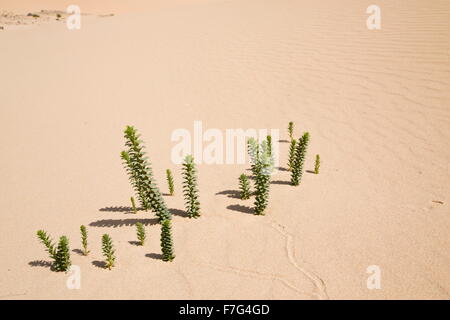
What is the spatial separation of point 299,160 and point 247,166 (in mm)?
1110

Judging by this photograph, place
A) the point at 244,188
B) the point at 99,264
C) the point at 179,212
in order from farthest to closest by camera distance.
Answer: the point at 244,188 < the point at 179,212 < the point at 99,264

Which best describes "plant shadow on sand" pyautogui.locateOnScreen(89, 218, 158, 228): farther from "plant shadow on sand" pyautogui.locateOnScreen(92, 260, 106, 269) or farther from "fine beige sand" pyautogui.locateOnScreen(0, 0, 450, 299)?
"plant shadow on sand" pyautogui.locateOnScreen(92, 260, 106, 269)

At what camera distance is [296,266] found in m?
3.26

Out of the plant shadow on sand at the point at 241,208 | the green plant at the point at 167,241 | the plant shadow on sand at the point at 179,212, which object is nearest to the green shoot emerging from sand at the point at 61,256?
the green plant at the point at 167,241

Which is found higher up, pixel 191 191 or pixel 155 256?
pixel 191 191

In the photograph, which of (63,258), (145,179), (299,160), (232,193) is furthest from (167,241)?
(299,160)

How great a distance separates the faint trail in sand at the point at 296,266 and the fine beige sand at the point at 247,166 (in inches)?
0.6

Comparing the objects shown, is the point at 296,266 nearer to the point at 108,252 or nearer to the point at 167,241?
the point at 167,241

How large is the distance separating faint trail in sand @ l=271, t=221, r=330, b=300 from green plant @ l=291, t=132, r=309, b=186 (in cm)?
97

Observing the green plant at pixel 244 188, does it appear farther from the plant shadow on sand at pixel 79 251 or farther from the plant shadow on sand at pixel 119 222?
the plant shadow on sand at pixel 79 251

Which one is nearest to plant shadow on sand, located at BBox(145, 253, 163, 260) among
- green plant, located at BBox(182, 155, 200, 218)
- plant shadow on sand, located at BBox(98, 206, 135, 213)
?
green plant, located at BBox(182, 155, 200, 218)

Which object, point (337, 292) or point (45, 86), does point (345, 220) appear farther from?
point (45, 86)

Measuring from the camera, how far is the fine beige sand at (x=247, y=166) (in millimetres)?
3205

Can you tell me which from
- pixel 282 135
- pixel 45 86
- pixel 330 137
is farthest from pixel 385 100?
pixel 45 86
